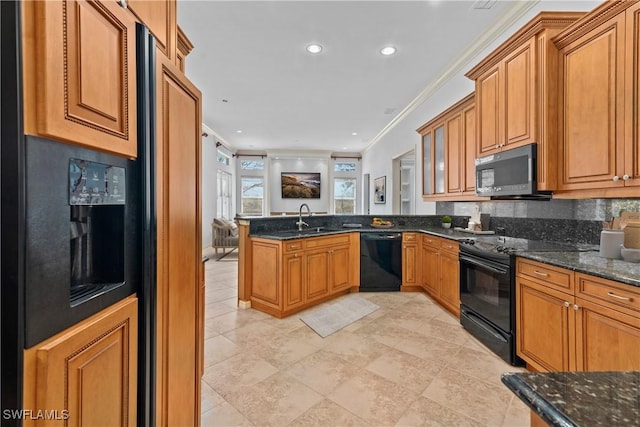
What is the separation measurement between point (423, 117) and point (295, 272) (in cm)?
348

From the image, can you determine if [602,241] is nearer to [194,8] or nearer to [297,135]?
[194,8]

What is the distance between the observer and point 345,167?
9.95 metres

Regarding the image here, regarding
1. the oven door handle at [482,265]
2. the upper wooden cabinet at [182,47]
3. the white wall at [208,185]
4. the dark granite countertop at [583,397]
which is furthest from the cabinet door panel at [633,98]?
the white wall at [208,185]

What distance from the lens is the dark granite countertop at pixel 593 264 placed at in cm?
143

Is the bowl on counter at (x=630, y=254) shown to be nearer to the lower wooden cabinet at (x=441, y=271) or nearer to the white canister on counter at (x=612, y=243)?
the white canister on counter at (x=612, y=243)

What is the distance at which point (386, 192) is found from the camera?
22.4 ft

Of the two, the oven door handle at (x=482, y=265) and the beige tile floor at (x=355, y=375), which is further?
the oven door handle at (x=482, y=265)

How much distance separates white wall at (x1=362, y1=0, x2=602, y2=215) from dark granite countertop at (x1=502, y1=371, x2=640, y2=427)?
2.89m

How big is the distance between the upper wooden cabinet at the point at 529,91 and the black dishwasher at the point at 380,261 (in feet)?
5.81

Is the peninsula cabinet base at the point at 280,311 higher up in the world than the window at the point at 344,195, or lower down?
lower down

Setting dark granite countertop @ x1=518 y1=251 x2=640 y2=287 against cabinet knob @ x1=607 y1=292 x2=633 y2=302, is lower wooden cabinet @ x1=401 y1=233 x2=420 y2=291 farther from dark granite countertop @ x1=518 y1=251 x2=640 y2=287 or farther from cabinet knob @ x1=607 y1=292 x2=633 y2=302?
cabinet knob @ x1=607 y1=292 x2=633 y2=302

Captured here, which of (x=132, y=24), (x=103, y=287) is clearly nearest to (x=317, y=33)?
(x=132, y=24)

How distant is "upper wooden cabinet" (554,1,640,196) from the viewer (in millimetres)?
1667

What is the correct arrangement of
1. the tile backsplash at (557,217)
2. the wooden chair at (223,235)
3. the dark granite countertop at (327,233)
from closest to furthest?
the tile backsplash at (557,217), the dark granite countertop at (327,233), the wooden chair at (223,235)
